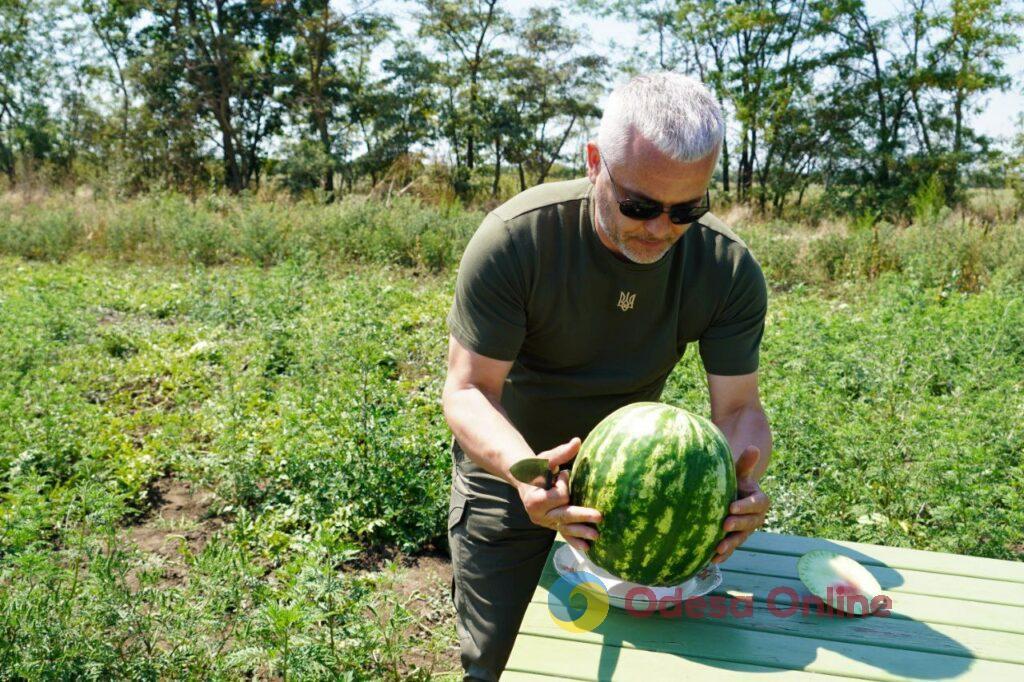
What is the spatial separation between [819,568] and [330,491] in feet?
8.57

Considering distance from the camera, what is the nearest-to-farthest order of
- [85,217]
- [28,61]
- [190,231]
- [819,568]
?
[819,568]
[190,231]
[85,217]
[28,61]

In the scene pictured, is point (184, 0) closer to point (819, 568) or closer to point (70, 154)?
point (70, 154)

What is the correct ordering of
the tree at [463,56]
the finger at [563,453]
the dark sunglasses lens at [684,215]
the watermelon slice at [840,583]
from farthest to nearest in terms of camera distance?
the tree at [463,56], the dark sunglasses lens at [684,215], the watermelon slice at [840,583], the finger at [563,453]

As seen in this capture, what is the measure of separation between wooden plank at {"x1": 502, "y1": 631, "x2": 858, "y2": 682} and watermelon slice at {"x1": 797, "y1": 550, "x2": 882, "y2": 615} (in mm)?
295

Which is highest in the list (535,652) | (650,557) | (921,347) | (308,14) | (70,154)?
(308,14)

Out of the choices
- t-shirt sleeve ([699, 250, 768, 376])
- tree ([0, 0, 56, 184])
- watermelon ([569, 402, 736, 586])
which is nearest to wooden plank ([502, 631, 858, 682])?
watermelon ([569, 402, 736, 586])

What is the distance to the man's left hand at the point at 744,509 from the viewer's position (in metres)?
1.86

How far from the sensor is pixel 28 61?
109ft

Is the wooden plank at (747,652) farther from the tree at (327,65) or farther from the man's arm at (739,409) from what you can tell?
the tree at (327,65)

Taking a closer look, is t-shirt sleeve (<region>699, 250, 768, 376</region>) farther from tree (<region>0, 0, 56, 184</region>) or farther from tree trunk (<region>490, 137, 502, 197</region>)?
tree (<region>0, 0, 56, 184</region>)

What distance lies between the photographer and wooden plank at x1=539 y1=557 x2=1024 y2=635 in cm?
204

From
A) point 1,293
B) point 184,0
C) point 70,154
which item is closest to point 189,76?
point 184,0

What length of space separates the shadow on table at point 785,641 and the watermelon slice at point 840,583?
4 centimetres

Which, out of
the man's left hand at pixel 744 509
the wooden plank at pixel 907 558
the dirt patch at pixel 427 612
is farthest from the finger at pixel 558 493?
the dirt patch at pixel 427 612
